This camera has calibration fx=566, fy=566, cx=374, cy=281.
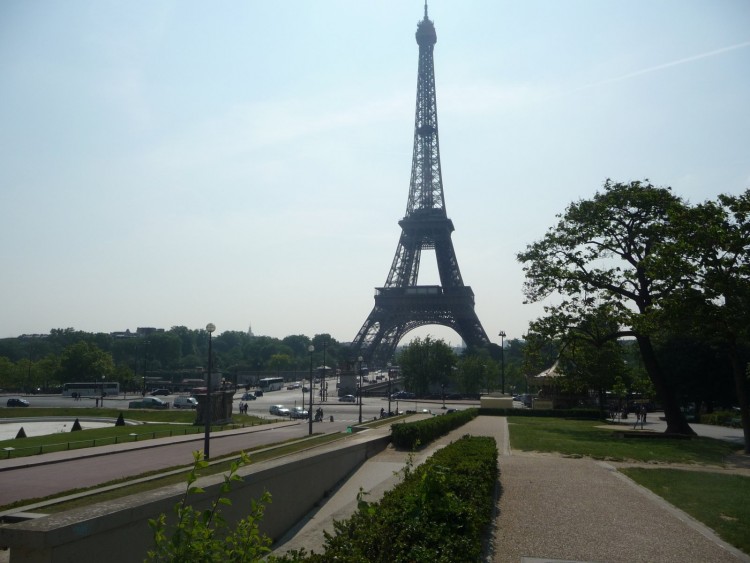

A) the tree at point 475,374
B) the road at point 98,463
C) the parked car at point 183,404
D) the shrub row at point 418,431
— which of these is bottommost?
the parked car at point 183,404

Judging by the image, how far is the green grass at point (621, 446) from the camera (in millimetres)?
21562

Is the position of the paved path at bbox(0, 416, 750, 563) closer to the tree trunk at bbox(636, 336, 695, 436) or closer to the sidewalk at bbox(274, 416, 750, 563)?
the sidewalk at bbox(274, 416, 750, 563)

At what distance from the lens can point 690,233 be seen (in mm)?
24484

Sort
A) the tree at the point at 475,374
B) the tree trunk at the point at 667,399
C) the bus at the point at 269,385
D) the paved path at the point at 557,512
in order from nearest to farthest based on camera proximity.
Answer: the paved path at the point at 557,512 → the tree trunk at the point at 667,399 → the tree at the point at 475,374 → the bus at the point at 269,385

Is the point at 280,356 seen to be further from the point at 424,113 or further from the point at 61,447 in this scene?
the point at 61,447

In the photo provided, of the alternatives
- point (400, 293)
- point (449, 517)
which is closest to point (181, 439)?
point (449, 517)

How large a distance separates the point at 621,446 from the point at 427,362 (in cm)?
5584

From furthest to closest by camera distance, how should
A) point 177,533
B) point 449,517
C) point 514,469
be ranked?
point 514,469, point 449,517, point 177,533

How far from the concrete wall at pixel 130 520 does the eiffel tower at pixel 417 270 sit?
242ft

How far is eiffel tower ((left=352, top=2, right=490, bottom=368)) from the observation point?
8906 cm

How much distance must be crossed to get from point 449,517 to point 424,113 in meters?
91.4

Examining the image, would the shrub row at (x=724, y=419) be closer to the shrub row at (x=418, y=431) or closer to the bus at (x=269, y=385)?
the shrub row at (x=418, y=431)

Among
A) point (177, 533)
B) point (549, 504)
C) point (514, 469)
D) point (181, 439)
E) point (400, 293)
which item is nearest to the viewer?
point (177, 533)

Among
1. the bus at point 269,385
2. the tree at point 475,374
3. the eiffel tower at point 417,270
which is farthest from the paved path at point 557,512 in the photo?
the bus at point 269,385
